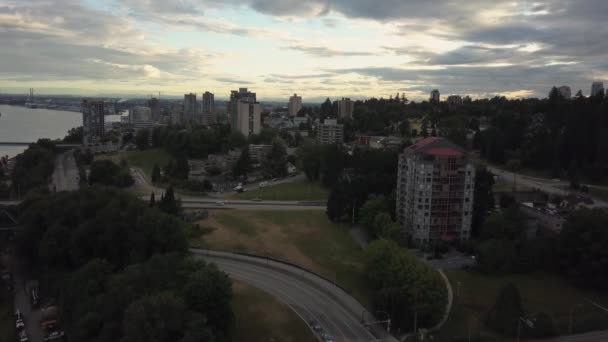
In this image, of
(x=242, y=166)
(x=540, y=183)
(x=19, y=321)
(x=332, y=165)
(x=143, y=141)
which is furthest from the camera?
(x=143, y=141)

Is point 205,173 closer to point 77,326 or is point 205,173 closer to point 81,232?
point 81,232

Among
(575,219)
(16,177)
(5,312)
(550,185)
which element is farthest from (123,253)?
(550,185)

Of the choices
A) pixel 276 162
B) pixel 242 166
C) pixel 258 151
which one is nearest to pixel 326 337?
pixel 242 166

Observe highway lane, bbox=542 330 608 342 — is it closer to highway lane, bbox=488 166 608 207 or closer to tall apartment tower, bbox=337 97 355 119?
highway lane, bbox=488 166 608 207

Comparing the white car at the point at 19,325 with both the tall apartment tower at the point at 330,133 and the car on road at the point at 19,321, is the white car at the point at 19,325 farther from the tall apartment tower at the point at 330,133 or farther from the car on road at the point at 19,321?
the tall apartment tower at the point at 330,133

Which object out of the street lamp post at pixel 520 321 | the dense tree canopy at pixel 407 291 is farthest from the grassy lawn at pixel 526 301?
the dense tree canopy at pixel 407 291

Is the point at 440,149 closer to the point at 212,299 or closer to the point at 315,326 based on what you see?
the point at 315,326
